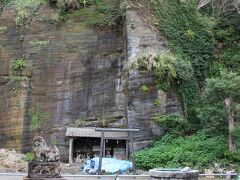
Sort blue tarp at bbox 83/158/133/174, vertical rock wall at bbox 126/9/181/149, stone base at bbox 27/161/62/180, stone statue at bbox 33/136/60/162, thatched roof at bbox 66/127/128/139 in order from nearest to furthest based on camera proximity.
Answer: stone base at bbox 27/161/62/180 → stone statue at bbox 33/136/60/162 → blue tarp at bbox 83/158/133/174 → vertical rock wall at bbox 126/9/181/149 → thatched roof at bbox 66/127/128/139

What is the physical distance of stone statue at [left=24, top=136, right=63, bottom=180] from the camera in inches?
507

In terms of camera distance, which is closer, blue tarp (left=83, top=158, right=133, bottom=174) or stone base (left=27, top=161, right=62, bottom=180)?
stone base (left=27, top=161, right=62, bottom=180)

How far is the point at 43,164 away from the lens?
42.5 feet

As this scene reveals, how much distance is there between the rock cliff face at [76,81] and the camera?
942 inches

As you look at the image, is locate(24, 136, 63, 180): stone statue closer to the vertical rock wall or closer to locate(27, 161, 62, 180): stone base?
locate(27, 161, 62, 180): stone base

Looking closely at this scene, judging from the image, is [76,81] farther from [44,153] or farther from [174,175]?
[174,175]

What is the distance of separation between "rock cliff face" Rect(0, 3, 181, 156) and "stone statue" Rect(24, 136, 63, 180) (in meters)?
10.2

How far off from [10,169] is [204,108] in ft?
31.0

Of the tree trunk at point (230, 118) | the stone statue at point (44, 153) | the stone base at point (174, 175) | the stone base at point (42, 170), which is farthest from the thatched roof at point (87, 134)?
the stone base at point (174, 175)

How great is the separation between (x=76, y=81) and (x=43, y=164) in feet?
43.1

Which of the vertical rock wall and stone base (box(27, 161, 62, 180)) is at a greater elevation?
the vertical rock wall

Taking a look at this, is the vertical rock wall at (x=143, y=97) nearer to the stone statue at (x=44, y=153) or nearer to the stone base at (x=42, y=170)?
the stone statue at (x=44, y=153)

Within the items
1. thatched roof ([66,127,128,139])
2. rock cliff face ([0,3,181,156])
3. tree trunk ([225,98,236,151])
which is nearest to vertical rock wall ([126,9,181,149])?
rock cliff face ([0,3,181,156])

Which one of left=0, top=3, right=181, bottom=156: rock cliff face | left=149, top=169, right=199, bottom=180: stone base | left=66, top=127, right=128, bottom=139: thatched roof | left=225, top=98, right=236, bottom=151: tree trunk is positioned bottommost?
left=149, top=169, right=199, bottom=180: stone base
